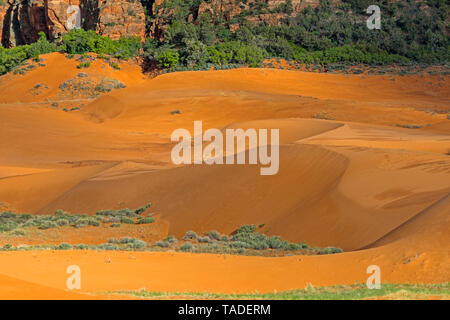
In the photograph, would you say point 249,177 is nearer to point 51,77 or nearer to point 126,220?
point 126,220

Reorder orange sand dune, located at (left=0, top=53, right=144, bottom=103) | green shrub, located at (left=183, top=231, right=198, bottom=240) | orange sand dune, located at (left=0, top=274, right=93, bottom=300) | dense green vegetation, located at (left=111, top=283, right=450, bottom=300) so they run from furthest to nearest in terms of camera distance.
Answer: orange sand dune, located at (left=0, top=53, right=144, bottom=103), green shrub, located at (left=183, top=231, right=198, bottom=240), dense green vegetation, located at (left=111, top=283, right=450, bottom=300), orange sand dune, located at (left=0, top=274, right=93, bottom=300)

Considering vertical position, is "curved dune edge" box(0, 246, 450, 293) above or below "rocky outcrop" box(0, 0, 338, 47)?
below

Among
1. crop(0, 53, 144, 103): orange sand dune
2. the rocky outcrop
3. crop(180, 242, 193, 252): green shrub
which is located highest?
the rocky outcrop

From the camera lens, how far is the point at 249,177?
49.9 feet

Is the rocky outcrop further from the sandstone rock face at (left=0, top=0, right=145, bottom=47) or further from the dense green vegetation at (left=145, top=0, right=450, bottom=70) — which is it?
the dense green vegetation at (left=145, top=0, right=450, bottom=70)

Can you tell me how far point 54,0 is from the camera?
48.7 meters

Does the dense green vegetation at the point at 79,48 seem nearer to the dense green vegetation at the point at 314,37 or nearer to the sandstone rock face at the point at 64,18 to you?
the dense green vegetation at the point at 314,37

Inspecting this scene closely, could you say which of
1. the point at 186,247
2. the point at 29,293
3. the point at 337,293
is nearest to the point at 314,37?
the point at 186,247

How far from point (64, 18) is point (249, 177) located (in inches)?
1490

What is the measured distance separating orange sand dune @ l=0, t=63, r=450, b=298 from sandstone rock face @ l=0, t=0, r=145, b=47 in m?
7.89

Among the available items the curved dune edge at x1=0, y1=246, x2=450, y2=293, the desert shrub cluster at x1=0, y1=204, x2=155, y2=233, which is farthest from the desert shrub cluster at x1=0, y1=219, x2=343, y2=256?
the curved dune edge at x1=0, y1=246, x2=450, y2=293

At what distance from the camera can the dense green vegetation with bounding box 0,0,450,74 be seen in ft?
133

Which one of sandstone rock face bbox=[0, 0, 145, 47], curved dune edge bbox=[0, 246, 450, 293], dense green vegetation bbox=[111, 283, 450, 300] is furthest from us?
sandstone rock face bbox=[0, 0, 145, 47]
